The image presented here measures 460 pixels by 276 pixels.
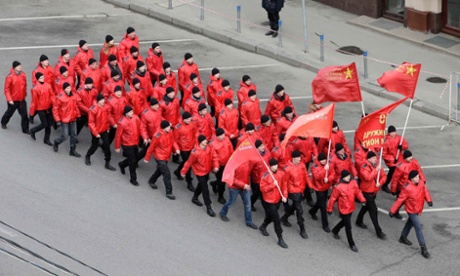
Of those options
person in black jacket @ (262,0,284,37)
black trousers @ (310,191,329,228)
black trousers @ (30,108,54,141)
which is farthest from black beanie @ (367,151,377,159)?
person in black jacket @ (262,0,284,37)

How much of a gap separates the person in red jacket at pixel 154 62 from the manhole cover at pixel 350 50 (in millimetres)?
5784

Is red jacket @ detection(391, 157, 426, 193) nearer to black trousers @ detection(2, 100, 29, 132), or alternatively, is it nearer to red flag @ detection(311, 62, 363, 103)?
red flag @ detection(311, 62, 363, 103)

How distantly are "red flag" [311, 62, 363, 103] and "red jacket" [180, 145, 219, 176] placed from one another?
2.52m

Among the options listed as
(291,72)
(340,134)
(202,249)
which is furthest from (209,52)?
(202,249)

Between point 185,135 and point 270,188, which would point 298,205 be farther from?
point 185,135

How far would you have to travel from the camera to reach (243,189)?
21.1 meters

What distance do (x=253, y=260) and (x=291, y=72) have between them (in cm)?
932

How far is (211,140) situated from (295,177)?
6.16 feet

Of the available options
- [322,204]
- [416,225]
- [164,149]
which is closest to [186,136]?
[164,149]

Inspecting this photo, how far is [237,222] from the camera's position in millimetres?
21609

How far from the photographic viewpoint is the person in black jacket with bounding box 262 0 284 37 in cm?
3011

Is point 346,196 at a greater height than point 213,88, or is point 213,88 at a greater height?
point 213,88

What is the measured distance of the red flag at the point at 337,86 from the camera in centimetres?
2208

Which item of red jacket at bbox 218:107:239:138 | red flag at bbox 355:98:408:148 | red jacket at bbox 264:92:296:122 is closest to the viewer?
red flag at bbox 355:98:408:148
